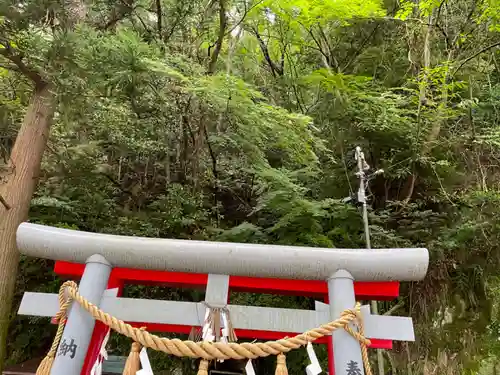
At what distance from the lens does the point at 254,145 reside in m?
5.75

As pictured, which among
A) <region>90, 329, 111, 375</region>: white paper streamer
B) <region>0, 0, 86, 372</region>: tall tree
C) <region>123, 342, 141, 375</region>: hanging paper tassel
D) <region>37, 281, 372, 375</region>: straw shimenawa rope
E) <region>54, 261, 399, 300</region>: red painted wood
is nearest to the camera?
<region>37, 281, 372, 375</region>: straw shimenawa rope

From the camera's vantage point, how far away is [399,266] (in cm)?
215

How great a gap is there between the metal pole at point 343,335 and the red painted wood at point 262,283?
172 millimetres

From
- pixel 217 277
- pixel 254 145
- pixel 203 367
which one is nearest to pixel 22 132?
pixel 254 145

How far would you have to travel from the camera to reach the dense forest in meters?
4.98

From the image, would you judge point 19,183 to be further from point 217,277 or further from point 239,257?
point 239,257

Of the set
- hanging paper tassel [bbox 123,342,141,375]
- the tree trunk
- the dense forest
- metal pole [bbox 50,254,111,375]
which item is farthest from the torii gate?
the tree trunk

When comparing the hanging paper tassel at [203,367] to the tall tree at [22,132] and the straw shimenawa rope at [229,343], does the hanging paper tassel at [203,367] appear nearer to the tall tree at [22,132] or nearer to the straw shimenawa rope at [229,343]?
the straw shimenawa rope at [229,343]

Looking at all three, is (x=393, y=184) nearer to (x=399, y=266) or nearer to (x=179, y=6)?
(x=179, y=6)

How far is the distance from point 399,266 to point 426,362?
4758mm

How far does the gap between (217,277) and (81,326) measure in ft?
2.60

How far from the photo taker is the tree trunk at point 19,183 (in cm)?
491

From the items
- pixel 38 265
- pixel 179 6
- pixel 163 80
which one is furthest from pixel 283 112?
pixel 38 265

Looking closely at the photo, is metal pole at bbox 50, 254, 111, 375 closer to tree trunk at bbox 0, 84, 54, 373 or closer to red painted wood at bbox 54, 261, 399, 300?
red painted wood at bbox 54, 261, 399, 300
